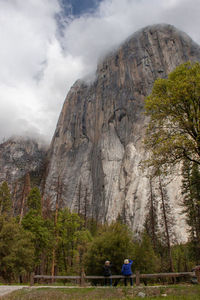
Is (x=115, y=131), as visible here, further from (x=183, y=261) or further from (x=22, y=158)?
(x=22, y=158)

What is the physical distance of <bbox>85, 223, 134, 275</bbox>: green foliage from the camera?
58.4ft

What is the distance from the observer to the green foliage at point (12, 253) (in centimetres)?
2236

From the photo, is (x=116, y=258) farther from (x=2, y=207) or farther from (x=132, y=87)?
(x=132, y=87)

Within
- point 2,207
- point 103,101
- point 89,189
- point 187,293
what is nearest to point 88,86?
point 103,101

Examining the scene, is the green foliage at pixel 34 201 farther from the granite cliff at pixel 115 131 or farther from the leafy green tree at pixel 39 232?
the granite cliff at pixel 115 131

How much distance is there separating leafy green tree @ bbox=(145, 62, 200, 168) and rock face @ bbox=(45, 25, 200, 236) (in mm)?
42084

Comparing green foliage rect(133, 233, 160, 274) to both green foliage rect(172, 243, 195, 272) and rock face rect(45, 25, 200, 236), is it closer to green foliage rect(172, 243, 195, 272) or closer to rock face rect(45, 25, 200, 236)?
green foliage rect(172, 243, 195, 272)

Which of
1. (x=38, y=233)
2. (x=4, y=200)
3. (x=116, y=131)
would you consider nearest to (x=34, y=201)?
(x=4, y=200)

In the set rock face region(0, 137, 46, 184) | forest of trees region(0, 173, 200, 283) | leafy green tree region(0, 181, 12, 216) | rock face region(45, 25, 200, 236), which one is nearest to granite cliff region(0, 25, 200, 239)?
rock face region(45, 25, 200, 236)

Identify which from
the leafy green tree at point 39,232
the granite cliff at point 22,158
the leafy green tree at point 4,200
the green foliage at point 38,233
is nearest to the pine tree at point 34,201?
the leafy green tree at point 4,200

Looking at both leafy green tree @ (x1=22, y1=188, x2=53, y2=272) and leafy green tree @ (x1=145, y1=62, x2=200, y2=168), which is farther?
leafy green tree @ (x1=22, y1=188, x2=53, y2=272)

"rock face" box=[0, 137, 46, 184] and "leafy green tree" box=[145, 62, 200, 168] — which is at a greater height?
"rock face" box=[0, 137, 46, 184]

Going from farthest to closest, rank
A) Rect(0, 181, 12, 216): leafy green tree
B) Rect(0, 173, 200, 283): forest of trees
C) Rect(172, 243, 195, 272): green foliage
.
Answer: Rect(0, 181, 12, 216): leafy green tree → Rect(172, 243, 195, 272): green foliage → Rect(0, 173, 200, 283): forest of trees

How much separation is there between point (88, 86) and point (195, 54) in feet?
140
